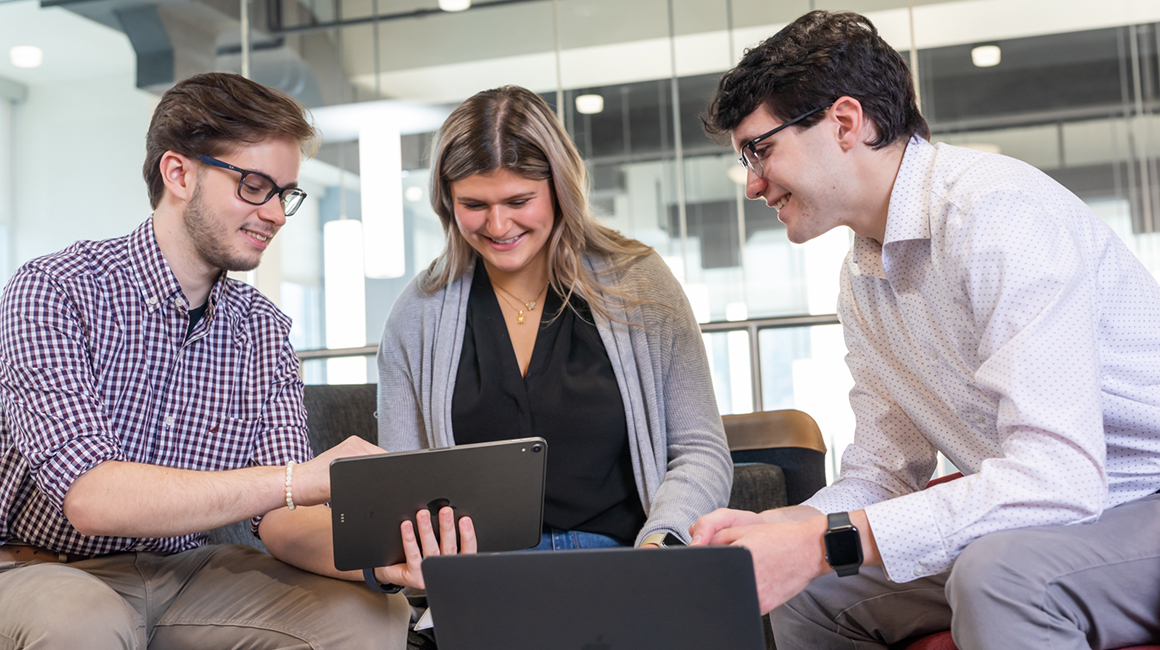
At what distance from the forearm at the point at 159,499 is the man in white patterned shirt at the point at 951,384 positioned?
67 centimetres

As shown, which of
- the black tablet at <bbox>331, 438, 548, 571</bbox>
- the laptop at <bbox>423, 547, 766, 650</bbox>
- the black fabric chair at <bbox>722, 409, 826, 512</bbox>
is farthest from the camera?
the black fabric chair at <bbox>722, 409, 826, 512</bbox>

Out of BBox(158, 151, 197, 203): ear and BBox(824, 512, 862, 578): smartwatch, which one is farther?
BBox(158, 151, 197, 203): ear

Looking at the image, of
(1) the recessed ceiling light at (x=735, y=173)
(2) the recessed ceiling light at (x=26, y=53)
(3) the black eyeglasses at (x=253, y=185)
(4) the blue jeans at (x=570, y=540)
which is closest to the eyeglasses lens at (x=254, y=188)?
(3) the black eyeglasses at (x=253, y=185)

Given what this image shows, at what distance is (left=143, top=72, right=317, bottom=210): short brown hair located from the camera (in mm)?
1678

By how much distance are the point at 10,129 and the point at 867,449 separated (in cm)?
693

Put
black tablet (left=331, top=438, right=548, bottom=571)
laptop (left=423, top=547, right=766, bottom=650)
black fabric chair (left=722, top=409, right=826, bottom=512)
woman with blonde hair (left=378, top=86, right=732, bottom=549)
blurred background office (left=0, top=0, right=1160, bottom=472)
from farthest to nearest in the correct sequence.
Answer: blurred background office (left=0, top=0, right=1160, bottom=472) → black fabric chair (left=722, top=409, right=826, bottom=512) → woman with blonde hair (left=378, top=86, right=732, bottom=549) → black tablet (left=331, top=438, right=548, bottom=571) → laptop (left=423, top=547, right=766, bottom=650)

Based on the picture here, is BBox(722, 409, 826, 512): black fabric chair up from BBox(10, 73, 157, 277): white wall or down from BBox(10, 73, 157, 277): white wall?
down

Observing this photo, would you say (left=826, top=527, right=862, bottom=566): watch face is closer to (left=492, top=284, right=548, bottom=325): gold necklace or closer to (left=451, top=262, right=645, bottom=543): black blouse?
(left=451, top=262, right=645, bottom=543): black blouse

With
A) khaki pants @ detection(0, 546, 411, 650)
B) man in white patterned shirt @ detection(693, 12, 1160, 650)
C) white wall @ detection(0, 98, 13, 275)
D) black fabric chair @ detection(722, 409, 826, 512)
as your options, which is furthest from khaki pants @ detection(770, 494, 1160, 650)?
white wall @ detection(0, 98, 13, 275)

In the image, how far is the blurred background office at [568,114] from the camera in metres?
5.73

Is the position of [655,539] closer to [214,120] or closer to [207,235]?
[207,235]

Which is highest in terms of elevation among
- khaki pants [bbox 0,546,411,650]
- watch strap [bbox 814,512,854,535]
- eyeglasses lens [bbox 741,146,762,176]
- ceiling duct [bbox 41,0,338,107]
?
ceiling duct [bbox 41,0,338,107]

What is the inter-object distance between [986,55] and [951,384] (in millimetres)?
5296

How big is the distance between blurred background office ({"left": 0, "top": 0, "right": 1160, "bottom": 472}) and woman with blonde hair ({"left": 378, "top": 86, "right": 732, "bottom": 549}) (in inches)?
136
